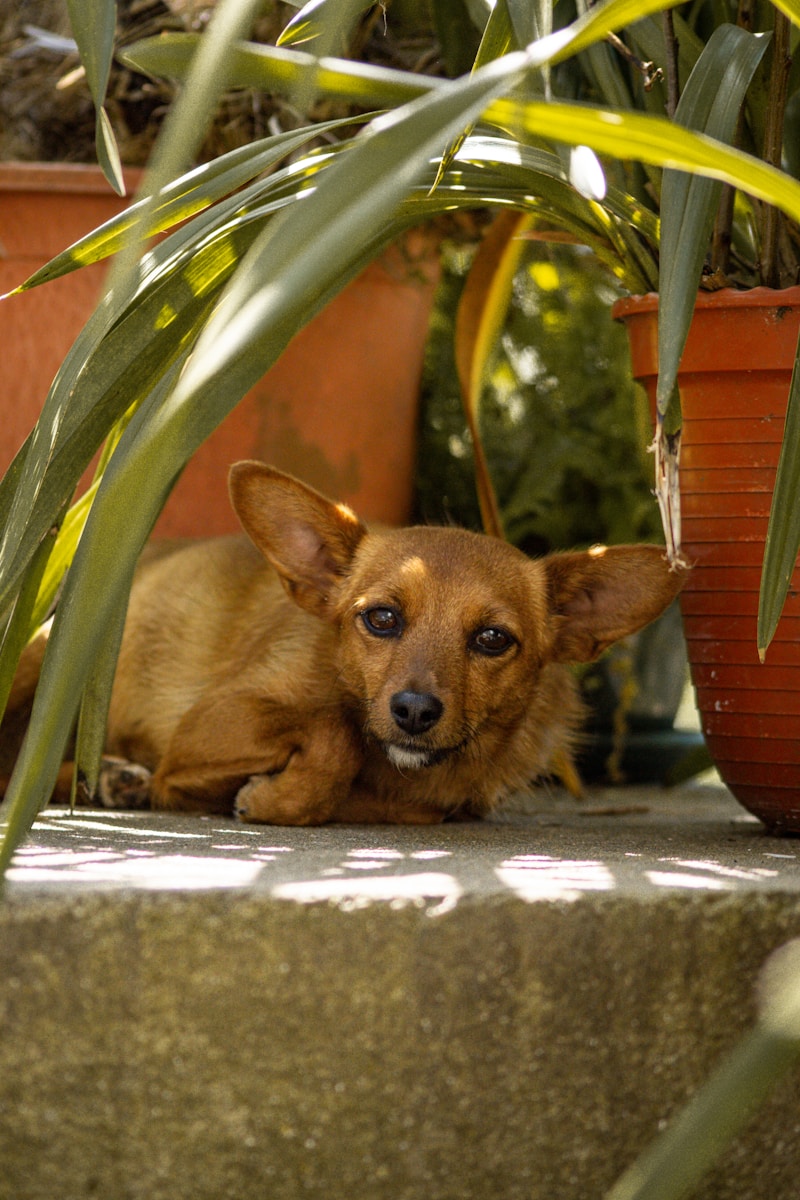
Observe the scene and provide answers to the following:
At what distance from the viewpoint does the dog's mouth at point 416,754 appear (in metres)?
2.13

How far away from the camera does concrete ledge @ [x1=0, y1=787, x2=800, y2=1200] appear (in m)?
1.25

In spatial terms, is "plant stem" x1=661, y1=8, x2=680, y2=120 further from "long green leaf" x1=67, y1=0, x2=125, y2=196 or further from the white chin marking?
the white chin marking

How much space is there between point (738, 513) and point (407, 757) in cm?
66

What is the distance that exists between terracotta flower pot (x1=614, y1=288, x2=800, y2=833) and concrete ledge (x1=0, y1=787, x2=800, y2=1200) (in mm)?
615

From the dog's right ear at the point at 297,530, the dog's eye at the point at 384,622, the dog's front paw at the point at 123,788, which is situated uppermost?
the dog's right ear at the point at 297,530

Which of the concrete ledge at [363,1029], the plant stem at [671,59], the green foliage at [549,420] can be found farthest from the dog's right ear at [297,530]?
the green foliage at [549,420]

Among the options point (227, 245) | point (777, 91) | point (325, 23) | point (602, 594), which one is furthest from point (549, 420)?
point (325, 23)

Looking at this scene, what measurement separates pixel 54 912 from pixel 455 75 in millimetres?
1997

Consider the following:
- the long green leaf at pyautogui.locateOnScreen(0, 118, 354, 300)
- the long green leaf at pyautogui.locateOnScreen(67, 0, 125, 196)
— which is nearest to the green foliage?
the long green leaf at pyautogui.locateOnScreen(0, 118, 354, 300)

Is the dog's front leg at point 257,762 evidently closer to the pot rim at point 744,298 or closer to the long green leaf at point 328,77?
the pot rim at point 744,298

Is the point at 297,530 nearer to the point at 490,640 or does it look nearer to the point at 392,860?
the point at 490,640

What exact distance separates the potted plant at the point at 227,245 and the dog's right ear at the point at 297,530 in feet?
1.08

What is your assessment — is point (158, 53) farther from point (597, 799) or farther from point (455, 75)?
point (597, 799)

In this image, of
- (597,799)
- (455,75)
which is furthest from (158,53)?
(597,799)
